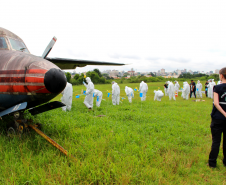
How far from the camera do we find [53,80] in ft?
10.0

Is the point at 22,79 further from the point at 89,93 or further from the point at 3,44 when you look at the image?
the point at 89,93

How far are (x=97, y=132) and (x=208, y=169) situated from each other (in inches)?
122

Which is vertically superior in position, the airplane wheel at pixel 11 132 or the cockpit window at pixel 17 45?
the cockpit window at pixel 17 45

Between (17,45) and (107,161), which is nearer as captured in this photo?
(107,161)

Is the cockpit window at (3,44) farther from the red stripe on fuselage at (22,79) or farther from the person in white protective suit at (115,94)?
the person in white protective suit at (115,94)

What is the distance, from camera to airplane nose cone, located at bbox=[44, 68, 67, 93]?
9.97 feet

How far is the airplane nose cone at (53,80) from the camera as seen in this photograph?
3.04 m

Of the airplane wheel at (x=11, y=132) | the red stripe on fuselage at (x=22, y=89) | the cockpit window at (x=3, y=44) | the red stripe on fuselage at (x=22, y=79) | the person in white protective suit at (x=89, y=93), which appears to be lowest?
the airplane wheel at (x=11, y=132)

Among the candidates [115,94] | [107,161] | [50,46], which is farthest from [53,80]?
[115,94]

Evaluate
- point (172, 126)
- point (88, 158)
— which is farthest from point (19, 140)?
point (172, 126)

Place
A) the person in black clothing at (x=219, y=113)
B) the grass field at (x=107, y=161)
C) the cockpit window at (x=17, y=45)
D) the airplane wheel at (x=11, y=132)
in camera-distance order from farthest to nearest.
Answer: the cockpit window at (x=17, y=45) < the airplane wheel at (x=11, y=132) < the person in black clothing at (x=219, y=113) < the grass field at (x=107, y=161)

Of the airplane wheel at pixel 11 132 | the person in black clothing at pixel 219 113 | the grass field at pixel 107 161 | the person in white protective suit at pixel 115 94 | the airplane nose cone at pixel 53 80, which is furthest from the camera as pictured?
the person in white protective suit at pixel 115 94

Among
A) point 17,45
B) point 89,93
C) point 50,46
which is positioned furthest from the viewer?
point 89,93

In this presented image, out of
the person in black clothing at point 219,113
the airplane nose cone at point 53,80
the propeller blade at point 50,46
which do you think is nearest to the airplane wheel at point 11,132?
the airplane nose cone at point 53,80
